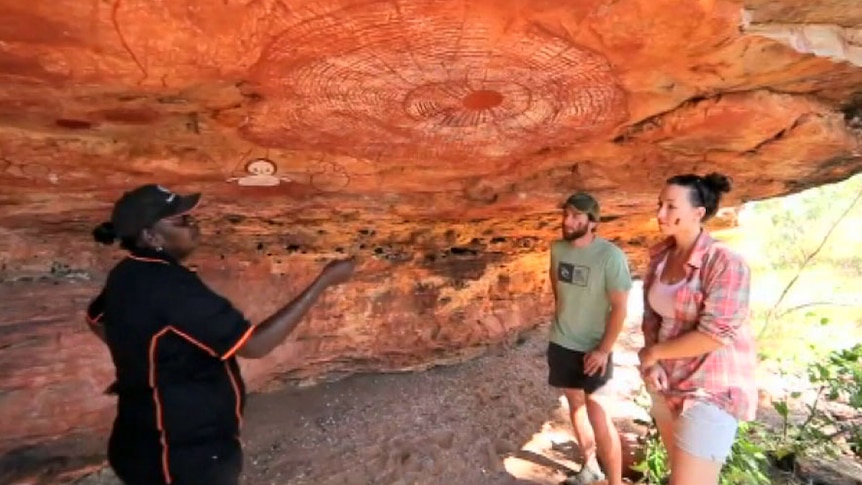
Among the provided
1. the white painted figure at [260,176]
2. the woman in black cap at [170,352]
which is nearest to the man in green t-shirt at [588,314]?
the white painted figure at [260,176]

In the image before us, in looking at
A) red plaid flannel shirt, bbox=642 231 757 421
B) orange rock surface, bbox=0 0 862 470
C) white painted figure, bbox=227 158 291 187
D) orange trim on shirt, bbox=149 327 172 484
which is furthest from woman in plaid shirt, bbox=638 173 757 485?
white painted figure, bbox=227 158 291 187

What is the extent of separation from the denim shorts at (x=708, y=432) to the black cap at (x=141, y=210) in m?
1.95

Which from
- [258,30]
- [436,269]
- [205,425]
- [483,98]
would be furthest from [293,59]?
[436,269]

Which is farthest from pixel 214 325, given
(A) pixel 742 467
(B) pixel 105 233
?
(A) pixel 742 467

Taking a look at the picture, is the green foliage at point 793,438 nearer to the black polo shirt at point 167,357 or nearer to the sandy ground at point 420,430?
the sandy ground at point 420,430

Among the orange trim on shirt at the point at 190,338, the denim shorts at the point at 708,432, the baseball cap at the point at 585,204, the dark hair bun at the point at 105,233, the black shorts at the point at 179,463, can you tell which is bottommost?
the denim shorts at the point at 708,432

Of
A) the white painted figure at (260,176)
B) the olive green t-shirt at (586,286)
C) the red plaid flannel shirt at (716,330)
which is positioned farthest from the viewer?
the olive green t-shirt at (586,286)

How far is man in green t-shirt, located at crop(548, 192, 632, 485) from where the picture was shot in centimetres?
319

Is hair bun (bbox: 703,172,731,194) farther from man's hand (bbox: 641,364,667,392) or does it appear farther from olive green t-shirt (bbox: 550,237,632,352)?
olive green t-shirt (bbox: 550,237,632,352)

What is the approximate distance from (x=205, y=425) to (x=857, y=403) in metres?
5.16

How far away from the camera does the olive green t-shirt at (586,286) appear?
320 centimetres

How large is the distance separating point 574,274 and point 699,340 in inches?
48.5

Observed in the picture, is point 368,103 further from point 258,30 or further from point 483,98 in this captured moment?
point 258,30

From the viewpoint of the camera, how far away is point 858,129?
119 inches
